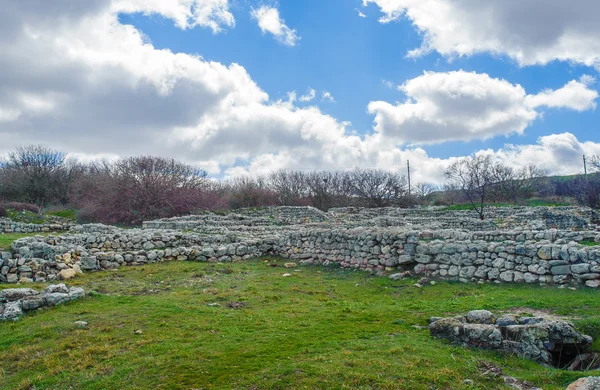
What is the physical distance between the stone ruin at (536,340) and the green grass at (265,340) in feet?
0.78

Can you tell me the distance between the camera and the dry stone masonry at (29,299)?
855cm

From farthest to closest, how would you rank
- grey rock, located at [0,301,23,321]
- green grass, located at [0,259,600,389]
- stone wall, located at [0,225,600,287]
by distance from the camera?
stone wall, located at [0,225,600,287] → grey rock, located at [0,301,23,321] → green grass, located at [0,259,600,389]

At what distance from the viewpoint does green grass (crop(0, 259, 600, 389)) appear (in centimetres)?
527

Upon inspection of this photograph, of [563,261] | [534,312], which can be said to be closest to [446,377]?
[534,312]

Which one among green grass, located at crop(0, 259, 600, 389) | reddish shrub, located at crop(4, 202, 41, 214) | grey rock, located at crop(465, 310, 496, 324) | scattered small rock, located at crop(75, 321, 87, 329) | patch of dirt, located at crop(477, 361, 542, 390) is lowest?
patch of dirt, located at crop(477, 361, 542, 390)

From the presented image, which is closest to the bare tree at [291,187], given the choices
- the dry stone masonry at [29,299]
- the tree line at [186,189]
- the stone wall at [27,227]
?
the tree line at [186,189]

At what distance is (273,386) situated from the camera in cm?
502

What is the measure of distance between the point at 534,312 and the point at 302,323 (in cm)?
431

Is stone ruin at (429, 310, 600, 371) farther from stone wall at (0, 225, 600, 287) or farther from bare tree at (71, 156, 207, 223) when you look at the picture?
Answer: bare tree at (71, 156, 207, 223)

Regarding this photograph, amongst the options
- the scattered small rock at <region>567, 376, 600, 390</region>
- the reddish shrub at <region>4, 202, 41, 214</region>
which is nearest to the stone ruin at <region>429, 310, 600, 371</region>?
the scattered small rock at <region>567, 376, 600, 390</region>

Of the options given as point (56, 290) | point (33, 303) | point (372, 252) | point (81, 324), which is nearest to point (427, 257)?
point (372, 252)

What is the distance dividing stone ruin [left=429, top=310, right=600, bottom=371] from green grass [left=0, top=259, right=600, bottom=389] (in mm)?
238

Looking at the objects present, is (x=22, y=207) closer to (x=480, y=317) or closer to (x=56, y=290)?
(x=56, y=290)

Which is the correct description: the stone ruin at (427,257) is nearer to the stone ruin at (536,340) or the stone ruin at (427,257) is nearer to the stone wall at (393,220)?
the stone ruin at (536,340)
